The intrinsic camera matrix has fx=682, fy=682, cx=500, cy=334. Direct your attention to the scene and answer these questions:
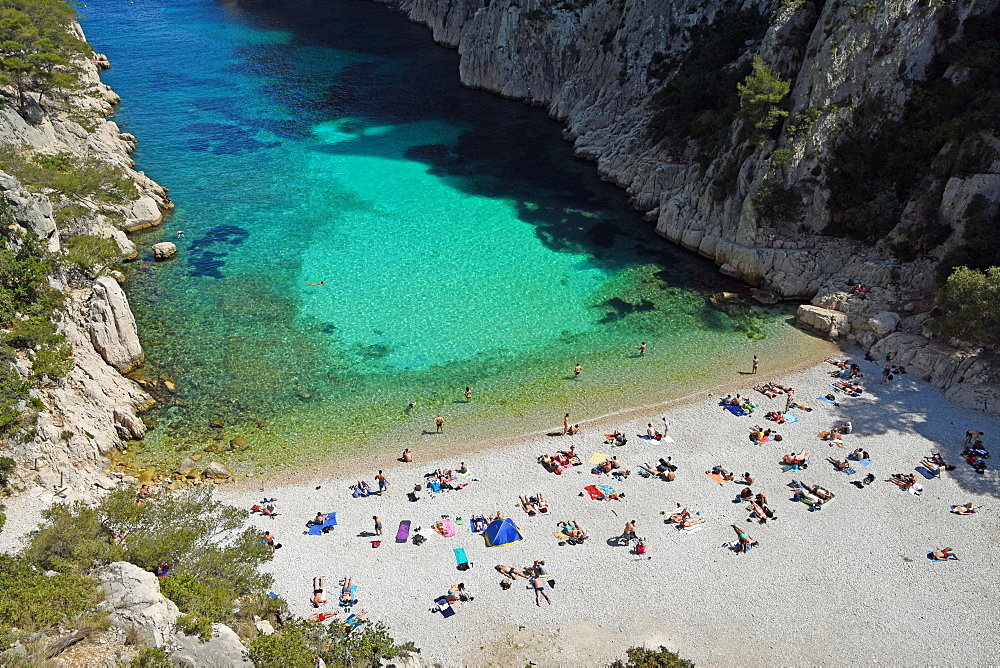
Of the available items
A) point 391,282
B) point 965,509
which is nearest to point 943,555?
point 965,509

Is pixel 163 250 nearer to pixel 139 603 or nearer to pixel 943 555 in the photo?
pixel 139 603

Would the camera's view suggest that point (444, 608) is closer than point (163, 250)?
Yes

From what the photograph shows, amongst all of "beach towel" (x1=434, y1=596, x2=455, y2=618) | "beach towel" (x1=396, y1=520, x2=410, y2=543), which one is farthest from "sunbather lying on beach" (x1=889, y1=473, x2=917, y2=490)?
"beach towel" (x1=396, y1=520, x2=410, y2=543)

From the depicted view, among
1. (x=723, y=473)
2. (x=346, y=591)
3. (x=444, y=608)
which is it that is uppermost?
(x=723, y=473)

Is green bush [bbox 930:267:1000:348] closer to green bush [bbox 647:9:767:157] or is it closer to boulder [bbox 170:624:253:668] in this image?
green bush [bbox 647:9:767:157]

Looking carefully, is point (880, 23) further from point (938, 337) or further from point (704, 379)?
point (704, 379)

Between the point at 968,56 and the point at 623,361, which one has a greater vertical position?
the point at 968,56

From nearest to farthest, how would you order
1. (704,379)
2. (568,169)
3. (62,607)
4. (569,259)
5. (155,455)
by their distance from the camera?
(62,607) → (155,455) → (704,379) → (569,259) → (568,169)

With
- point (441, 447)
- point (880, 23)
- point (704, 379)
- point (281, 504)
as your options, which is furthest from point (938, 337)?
point (281, 504)
